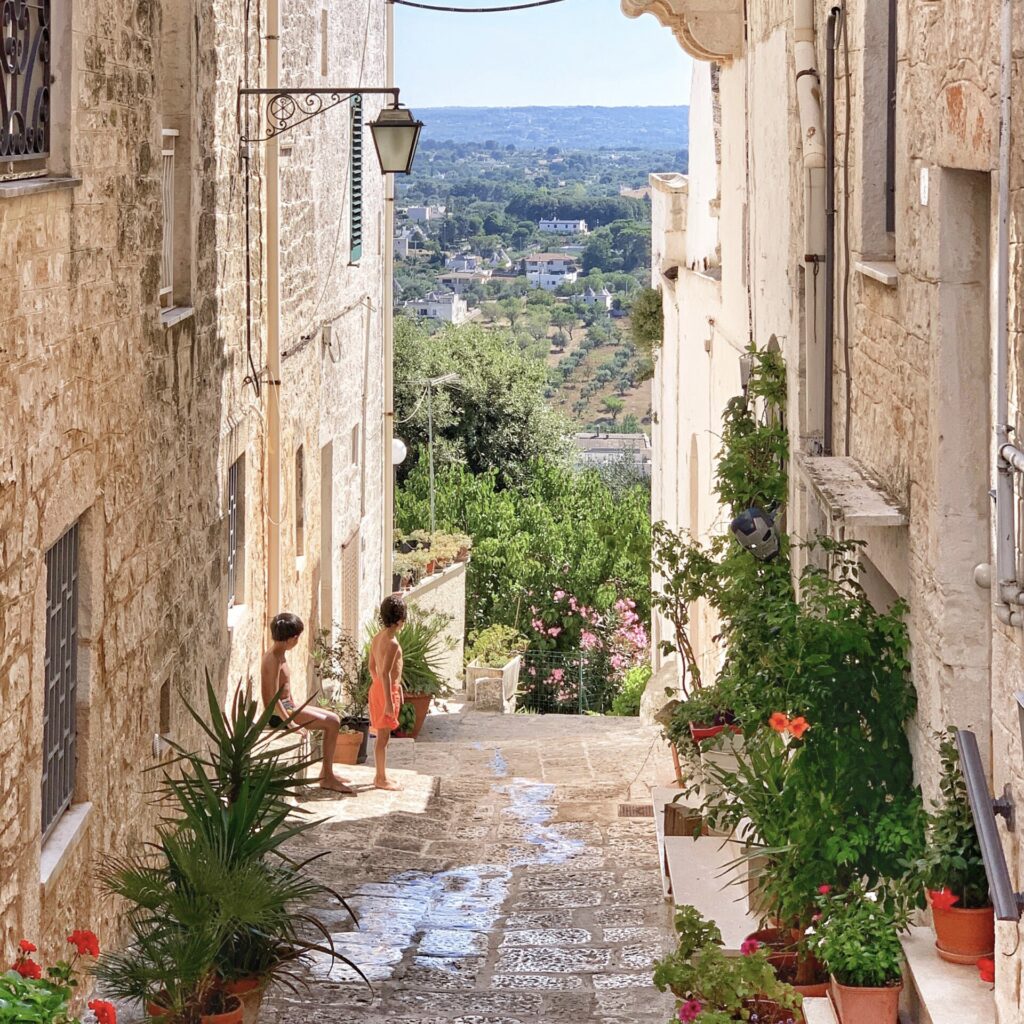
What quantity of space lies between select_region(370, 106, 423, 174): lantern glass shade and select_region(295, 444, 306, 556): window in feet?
Answer: 11.3

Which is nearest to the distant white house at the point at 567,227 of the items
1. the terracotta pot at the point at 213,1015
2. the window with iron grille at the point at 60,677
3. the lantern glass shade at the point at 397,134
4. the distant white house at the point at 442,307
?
the distant white house at the point at 442,307

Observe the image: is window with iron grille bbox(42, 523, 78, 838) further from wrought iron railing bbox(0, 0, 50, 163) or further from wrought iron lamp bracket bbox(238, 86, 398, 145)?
wrought iron lamp bracket bbox(238, 86, 398, 145)

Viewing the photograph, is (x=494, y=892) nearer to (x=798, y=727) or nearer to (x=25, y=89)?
(x=798, y=727)

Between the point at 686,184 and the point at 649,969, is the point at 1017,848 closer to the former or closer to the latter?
the point at 649,969

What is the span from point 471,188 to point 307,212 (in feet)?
351

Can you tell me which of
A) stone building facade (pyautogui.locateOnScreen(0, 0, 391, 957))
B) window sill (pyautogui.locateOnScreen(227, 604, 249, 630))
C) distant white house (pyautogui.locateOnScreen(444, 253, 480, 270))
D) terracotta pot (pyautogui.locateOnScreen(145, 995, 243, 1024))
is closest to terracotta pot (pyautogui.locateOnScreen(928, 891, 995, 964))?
terracotta pot (pyautogui.locateOnScreen(145, 995, 243, 1024))

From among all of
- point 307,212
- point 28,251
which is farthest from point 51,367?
point 307,212

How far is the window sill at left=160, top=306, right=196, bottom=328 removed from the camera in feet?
26.6

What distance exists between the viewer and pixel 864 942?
16.0ft

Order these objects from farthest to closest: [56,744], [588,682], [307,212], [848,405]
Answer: [588,682] < [307,212] < [848,405] < [56,744]

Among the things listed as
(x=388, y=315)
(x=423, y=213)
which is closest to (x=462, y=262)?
(x=423, y=213)

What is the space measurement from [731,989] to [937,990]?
1.15m

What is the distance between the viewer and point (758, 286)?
33.4 feet

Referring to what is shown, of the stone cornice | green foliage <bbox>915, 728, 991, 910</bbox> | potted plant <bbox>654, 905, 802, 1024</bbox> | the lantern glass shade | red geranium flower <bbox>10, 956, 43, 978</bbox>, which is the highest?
the stone cornice
